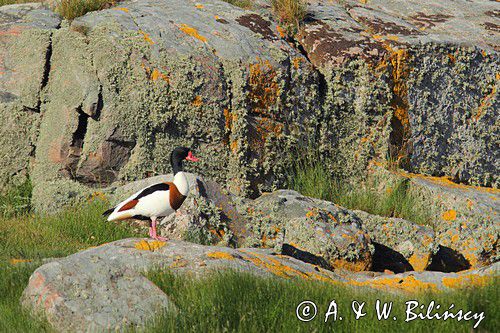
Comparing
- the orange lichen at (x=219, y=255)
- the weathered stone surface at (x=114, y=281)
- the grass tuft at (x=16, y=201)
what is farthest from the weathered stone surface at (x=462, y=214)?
the grass tuft at (x=16, y=201)

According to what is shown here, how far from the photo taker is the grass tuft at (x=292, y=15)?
13352mm

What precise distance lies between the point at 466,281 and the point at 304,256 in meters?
3.42

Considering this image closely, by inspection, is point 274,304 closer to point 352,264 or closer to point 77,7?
point 352,264

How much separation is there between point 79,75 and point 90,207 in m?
2.29

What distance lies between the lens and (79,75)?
11.2 metres

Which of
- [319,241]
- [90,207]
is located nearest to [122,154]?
[90,207]

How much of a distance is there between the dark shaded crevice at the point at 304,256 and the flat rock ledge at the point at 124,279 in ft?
7.45

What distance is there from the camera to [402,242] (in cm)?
1050

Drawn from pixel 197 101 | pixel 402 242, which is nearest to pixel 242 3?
pixel 197 101

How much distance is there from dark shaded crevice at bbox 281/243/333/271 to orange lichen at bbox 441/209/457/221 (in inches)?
113

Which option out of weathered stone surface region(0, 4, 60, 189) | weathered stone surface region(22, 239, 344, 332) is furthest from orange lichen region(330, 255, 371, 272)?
weathered stone surface region(0, 4, 60, 189)

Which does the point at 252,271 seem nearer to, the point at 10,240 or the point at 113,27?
the point at 10,240

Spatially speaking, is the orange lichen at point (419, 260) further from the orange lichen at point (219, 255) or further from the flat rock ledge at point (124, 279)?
the orange lichen at point (219, 255)

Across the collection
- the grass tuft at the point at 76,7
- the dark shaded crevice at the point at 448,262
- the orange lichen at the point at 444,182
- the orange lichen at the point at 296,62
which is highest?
the grass tuft at the point at 76,7
